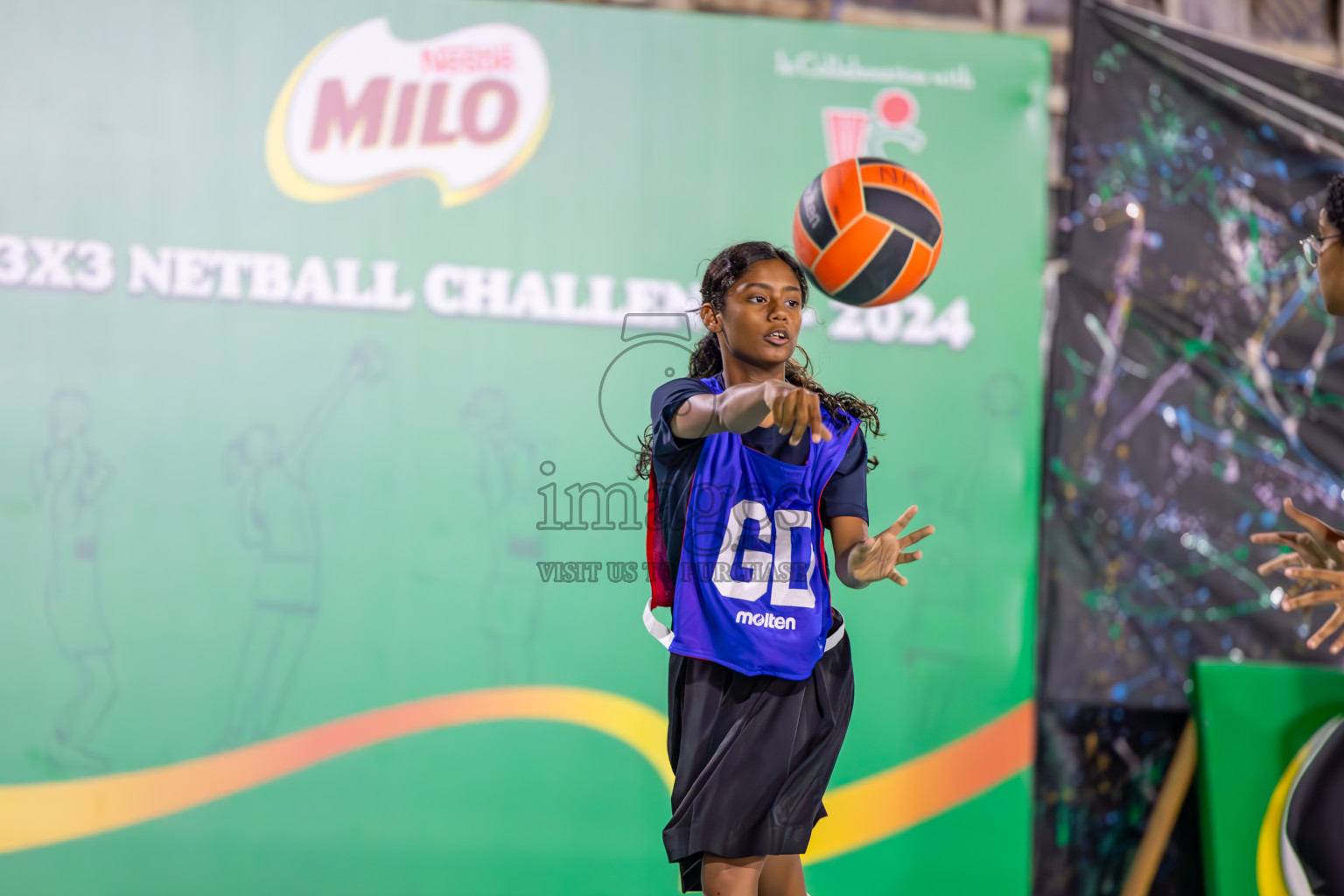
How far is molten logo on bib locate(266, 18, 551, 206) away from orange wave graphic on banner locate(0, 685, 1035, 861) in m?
1.82

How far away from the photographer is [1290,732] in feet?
11.2

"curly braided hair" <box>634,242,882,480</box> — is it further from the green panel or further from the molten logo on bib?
the green panel

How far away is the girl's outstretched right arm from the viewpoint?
6.56 feet

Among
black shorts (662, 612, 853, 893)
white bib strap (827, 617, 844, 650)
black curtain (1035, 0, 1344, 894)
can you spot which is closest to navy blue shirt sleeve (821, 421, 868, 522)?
white bib strap (827, 617, 844, 650)

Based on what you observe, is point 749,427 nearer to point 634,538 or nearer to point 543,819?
point 634,538

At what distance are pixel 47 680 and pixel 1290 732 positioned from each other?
13.5ft

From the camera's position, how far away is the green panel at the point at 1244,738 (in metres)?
3.34

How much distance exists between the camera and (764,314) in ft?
7.84

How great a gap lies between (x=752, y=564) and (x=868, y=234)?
911 mm

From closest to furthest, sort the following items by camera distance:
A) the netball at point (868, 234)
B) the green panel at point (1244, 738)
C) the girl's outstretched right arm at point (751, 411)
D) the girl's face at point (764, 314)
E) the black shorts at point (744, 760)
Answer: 1. the girl's outstretched right arm at point (751, 411)
2. the black shorts at point (744, 760)
3. the girl's face at point (764, 314)
4. the netball at point (868, 234)
5. the green panel at point (1244, 738)

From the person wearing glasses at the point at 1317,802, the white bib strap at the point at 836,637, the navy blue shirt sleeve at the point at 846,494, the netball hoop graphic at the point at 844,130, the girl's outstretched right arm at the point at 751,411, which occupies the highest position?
the netball hoop graphic at the point at 844,130

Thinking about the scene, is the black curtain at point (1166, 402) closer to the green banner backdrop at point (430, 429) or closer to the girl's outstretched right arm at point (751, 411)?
the green banner backdrop at point (430, 429)

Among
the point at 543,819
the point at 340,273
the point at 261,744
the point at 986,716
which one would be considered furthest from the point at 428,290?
the point at 986,716

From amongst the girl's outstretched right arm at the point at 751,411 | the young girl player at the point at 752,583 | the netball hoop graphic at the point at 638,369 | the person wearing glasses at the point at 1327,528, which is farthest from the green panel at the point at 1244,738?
the girl's outstretched right arm at the point at 751,411
